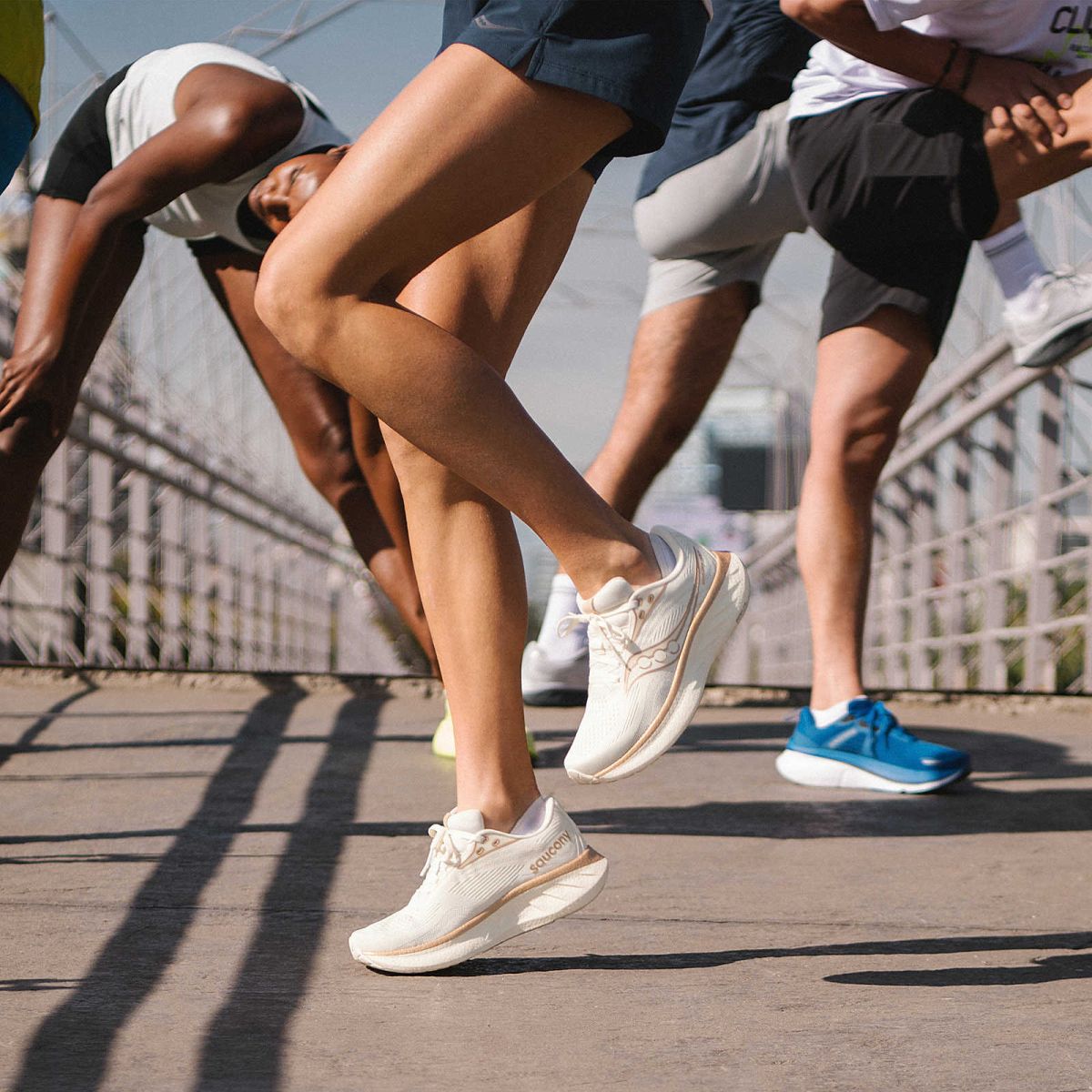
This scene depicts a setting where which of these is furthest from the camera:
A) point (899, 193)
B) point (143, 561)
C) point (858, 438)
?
point (143, 561)

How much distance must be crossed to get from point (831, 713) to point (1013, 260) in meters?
0.69

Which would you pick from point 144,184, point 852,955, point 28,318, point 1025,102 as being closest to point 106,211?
point 144,184

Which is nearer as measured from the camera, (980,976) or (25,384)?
(980,976)

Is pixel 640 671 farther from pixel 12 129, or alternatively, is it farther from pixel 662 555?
pixel 12 129

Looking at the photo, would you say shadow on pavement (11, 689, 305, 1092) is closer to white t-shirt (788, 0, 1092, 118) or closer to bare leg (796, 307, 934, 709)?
bare leg (796, 307, 934, 709)

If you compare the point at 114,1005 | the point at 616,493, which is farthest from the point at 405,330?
the point at 616,493

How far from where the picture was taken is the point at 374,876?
1.25 meters

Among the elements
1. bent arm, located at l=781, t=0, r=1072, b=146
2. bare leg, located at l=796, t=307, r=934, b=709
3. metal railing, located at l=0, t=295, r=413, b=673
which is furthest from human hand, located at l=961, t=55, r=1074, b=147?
metal railing, located at l=0, t=295, r=413, b=673

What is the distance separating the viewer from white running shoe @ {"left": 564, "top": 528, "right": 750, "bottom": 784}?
1023mm

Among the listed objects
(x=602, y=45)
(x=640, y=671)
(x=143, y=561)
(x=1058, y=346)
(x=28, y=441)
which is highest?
(x=602, y=45)

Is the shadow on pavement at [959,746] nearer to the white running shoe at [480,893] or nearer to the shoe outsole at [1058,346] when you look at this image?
the shoe outsole at [1058,346]

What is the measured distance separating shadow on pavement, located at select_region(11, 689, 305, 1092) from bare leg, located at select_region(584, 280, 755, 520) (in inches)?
30.4

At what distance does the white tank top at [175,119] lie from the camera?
184 cm

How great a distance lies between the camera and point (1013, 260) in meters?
1.86
